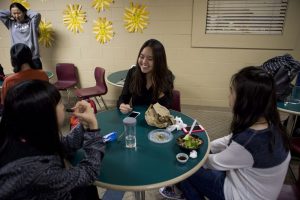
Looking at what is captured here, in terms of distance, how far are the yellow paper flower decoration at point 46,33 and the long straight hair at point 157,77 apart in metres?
2.59

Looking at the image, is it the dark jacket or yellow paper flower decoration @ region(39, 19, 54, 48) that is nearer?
the dark jacket

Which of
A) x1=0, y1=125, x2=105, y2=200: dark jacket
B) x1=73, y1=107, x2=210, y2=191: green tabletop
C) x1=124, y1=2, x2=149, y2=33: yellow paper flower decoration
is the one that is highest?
x1=124, y1=2, x2=149, y2=33: yellow paper flower decoration

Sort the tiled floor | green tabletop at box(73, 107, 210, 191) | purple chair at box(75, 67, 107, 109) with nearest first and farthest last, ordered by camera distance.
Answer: green tabletop at box(73, 107, 210, 191) → the tiled floor → purple chair at box(75, 67, 107, 109)

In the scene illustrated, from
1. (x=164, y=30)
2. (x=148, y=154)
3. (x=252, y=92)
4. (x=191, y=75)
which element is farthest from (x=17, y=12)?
(x=252, y=92)

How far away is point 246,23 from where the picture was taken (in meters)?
3.27

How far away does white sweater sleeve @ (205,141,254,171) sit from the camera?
3.78ft

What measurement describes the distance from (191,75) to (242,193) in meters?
2.66

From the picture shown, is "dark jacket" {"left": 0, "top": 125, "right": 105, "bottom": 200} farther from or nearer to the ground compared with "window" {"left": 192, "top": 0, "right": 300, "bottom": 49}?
nearer to the ground

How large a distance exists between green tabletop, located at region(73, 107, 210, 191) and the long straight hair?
0.62 m

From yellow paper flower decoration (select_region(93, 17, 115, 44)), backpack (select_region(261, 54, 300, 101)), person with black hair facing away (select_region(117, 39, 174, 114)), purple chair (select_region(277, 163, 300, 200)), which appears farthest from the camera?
yellow paper flower decoration (select_region(93, 17, 115, 44))

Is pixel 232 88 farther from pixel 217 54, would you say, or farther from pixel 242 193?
pixel 217 54

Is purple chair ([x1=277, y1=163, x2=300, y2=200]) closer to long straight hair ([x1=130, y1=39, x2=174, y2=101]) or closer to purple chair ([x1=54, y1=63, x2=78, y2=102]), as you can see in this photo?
long straight hair ([x1=130, y1=39, x2=174, y2=101])

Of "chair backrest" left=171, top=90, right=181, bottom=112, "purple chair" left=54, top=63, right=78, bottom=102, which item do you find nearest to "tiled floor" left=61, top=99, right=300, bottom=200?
"chair backrest" left=171, top=90, right=181, bottom=112

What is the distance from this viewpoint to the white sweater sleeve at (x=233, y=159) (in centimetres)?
115
